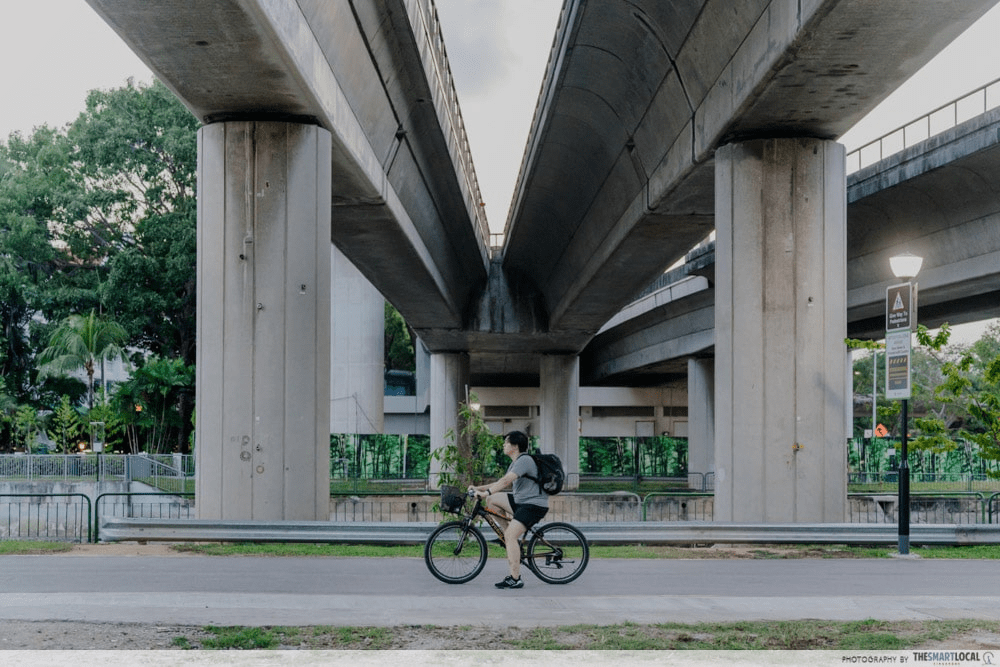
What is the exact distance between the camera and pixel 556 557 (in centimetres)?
1163

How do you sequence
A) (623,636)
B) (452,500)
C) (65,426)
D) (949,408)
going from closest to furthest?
(623,636) < (452,500) < (65,426) < (949,408)

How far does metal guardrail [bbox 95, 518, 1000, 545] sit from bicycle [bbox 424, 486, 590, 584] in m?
3.96

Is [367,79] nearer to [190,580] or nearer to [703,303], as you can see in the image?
[190,580]

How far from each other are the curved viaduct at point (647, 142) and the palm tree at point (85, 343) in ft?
104

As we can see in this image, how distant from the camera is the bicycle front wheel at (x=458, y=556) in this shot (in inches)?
454

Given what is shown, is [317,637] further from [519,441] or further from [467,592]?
[519,441]

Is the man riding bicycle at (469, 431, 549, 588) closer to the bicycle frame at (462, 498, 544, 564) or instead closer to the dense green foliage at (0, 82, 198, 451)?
the bicycle frame at (462, 498, 544, 564)

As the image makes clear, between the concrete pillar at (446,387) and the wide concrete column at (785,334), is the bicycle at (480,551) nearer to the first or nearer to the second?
the wide concrete column at (785,334)

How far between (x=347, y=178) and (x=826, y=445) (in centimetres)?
1062

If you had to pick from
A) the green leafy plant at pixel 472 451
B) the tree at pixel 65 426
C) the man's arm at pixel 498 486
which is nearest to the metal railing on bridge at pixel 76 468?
the tree at pixel 65 426

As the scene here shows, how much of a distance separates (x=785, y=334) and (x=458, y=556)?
27.2 feet

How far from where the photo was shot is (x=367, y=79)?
1988 cm

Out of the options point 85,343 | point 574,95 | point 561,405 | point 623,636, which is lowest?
point 623,636

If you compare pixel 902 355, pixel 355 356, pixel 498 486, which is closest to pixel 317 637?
pixel 498 486
